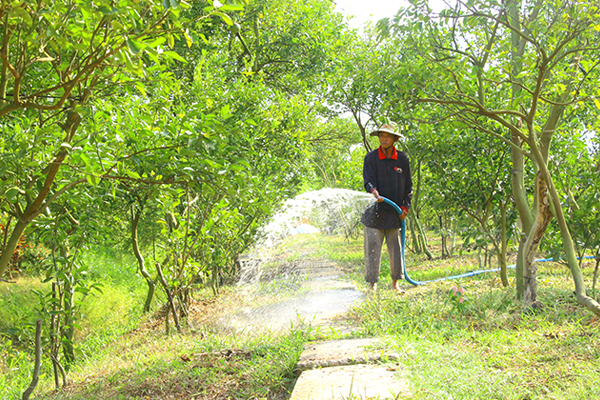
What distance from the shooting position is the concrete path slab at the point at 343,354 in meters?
2.66

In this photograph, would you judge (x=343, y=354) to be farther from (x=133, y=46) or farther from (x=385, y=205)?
(x=385, y=205)

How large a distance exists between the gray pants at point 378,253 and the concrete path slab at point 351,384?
2760 mm

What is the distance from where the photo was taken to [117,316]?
7355 millimetres

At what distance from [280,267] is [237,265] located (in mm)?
1046

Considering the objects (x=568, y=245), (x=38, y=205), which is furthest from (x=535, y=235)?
(x=38, y=205)

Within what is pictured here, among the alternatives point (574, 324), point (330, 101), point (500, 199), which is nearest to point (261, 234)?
point (500, 199)

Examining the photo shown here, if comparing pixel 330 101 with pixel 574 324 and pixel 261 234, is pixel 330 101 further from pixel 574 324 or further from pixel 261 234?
pixel 574 324

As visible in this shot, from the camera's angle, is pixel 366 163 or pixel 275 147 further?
pixel 275 147

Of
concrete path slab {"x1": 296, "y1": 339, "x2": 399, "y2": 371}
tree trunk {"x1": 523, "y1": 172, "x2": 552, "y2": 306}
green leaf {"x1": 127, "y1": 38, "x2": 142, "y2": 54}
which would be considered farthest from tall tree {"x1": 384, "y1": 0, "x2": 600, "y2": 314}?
green leaf {"x1": 127, "y1": 38, "x2": 142, "y2": 54}

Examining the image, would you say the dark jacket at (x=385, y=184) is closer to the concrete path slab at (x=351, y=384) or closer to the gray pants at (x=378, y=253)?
the gray pants at (x=378, y=253)

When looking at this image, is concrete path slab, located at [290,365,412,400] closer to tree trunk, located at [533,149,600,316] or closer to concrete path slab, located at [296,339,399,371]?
concrete path slab, located at [296,339,399,371]

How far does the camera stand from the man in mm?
5312

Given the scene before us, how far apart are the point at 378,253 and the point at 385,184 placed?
834 mm

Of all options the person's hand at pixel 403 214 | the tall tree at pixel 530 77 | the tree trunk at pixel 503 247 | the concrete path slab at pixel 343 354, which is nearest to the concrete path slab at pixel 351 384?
the concrete path slab at pixel 343 354
